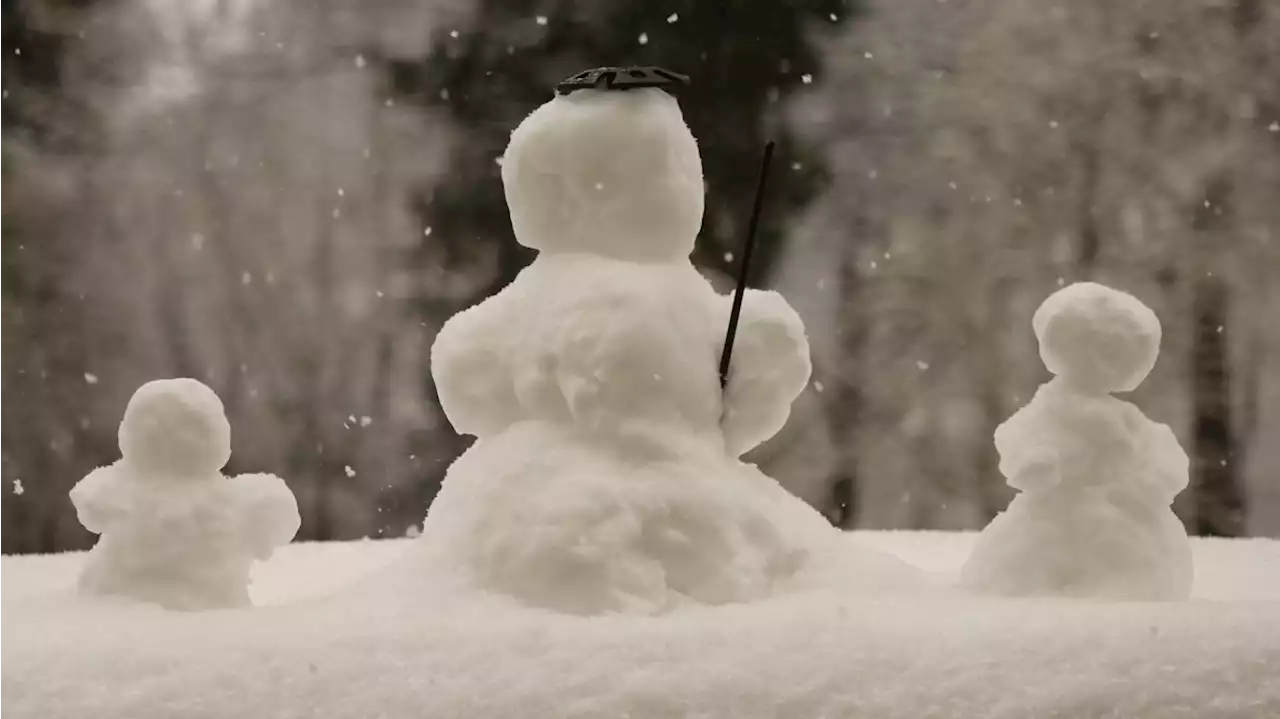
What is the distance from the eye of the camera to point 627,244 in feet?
3.64

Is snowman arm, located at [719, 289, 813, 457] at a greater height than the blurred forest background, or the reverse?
the blurred forest background

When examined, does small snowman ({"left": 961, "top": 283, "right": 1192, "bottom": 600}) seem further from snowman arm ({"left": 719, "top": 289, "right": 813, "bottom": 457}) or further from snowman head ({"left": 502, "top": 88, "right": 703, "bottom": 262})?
snowman head ({"left": 502, "top": 88, "right": 703, "bottom": 262})

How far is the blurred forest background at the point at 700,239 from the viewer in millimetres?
2066

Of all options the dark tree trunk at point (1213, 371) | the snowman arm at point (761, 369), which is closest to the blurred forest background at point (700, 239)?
the dark tree trunk at point (1213, 371)

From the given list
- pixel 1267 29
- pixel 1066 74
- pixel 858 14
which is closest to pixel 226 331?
pixel 858 14

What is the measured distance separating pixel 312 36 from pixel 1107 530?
167cm

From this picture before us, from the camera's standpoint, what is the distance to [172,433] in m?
1.08

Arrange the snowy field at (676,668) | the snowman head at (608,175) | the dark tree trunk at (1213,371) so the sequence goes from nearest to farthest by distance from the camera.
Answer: the snowy field at (676,668)
the snowman head at (608,175)
the dark tree trunk at (1213,371)

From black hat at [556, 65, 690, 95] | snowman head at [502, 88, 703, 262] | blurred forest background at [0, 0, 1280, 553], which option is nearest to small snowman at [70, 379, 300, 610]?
snowman head at [502, 88, 703, 262]

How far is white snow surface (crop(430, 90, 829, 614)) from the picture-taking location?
0.98 metres

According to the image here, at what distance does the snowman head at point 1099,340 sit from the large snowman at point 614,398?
0.81ft

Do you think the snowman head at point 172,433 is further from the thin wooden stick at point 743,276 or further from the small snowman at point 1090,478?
the small snowman at point 1090,478

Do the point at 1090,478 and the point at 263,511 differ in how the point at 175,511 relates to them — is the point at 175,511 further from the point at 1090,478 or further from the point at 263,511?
the point at 1090,478

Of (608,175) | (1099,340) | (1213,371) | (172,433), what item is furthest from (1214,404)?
(172,433)
